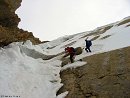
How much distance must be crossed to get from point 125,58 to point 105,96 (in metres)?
6.62

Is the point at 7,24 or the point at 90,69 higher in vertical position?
the point at 7,24

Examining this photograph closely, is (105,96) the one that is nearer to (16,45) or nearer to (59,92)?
(59,92)

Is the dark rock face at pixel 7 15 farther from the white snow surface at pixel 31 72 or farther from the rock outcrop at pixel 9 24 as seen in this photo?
the white snow surface at pixel 31 72

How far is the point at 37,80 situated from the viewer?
2661 cm

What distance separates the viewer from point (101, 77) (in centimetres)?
2422

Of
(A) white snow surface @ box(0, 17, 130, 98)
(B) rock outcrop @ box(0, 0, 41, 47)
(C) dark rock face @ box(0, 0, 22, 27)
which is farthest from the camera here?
(C) dark rock face @ box(0, 0, 22, 27)

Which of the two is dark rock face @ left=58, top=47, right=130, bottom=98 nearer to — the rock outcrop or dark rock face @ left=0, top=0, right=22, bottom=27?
the rock outcrop

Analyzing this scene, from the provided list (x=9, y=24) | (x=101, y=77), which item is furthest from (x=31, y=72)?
(x=9, y=24)

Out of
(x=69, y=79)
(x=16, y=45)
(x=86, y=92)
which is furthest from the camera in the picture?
(x=16, y=45)

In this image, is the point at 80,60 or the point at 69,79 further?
the point at 80,60

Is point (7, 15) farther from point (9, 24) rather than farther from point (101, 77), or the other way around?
point (101, 77)

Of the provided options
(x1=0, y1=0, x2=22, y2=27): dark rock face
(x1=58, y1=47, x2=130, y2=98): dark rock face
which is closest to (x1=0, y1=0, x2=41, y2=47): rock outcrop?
(x1=0, y1=0, x2=22, y2=27): dark rock face

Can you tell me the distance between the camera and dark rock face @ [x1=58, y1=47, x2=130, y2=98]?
21.7 m

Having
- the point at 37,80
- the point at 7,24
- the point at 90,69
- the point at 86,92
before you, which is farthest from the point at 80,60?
the point at 7,24
